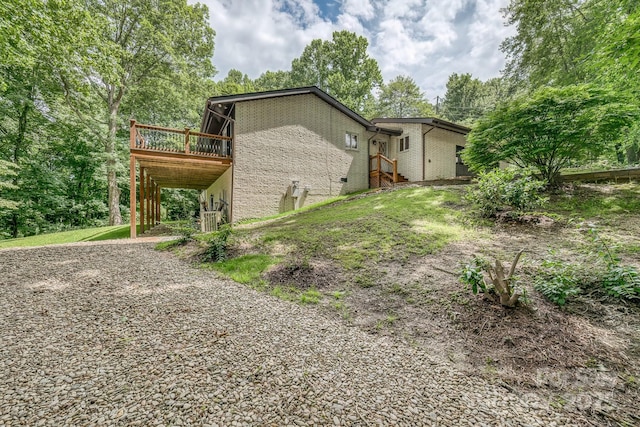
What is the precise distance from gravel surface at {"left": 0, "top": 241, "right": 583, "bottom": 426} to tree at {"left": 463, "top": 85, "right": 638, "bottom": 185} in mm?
7339

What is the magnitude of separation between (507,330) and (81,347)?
432 cm

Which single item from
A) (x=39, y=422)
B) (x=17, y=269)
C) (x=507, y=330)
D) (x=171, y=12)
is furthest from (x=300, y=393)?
(x=171, y=12)

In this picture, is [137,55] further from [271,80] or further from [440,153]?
[271,80]

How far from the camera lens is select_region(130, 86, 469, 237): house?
452 inches

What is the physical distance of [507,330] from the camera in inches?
108

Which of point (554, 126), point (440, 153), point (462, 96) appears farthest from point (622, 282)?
point (462, 96)

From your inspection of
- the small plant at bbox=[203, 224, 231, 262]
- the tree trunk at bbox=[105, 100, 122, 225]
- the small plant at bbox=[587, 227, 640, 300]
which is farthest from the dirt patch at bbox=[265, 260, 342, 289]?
the tree trunk at bbox=[105, 100, 122, 225]

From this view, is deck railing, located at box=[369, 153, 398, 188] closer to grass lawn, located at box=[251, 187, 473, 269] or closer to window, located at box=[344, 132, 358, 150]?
window, located at box=[344, 132, 358, 150]

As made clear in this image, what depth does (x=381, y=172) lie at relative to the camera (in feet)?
48.7

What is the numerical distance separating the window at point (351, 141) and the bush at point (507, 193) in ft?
29.2

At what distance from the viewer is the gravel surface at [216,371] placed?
5.93ft

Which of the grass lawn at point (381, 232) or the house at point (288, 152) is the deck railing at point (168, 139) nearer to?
the house at point (288, 152)

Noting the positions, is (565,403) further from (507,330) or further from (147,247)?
(147,247)

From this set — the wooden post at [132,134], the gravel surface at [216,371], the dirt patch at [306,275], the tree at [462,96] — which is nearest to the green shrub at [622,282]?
the gravel surface at [216,371]
